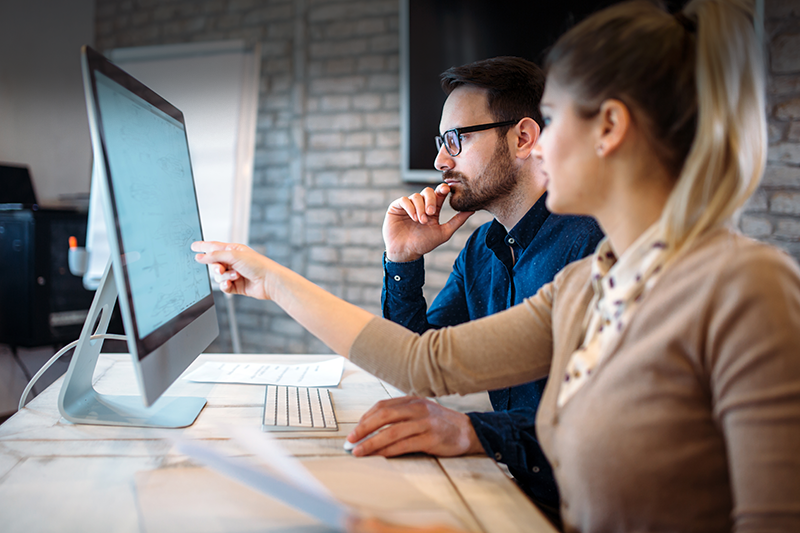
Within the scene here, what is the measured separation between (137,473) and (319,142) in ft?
7.98

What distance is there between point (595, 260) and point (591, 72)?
9.2 inches

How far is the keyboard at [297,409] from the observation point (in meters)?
0.87

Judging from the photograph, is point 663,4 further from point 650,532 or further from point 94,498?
point 94,498

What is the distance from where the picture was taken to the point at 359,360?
809mm

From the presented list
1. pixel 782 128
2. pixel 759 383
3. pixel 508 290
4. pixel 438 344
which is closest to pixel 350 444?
pixel 438 344

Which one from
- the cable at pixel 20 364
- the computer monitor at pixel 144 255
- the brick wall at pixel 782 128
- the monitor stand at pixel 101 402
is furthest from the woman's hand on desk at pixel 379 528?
the cable at pixel 20 364

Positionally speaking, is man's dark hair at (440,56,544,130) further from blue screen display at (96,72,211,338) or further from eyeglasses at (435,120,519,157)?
blue screen display at (96,72,211,338)

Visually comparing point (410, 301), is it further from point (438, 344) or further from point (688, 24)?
point (688, 24)

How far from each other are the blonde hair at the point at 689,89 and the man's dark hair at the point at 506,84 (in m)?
0.70

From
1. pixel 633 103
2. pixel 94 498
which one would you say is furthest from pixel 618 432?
pixel 94 498

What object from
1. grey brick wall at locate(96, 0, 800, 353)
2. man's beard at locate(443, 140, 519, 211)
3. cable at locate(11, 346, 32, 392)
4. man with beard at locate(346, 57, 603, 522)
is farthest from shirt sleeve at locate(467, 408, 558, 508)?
cable at locate(11, 346, 32, 392)


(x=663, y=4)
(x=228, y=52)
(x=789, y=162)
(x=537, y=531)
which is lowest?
(x=537, y=531)

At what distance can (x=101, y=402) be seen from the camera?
0.91 metres

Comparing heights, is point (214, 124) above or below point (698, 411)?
above
